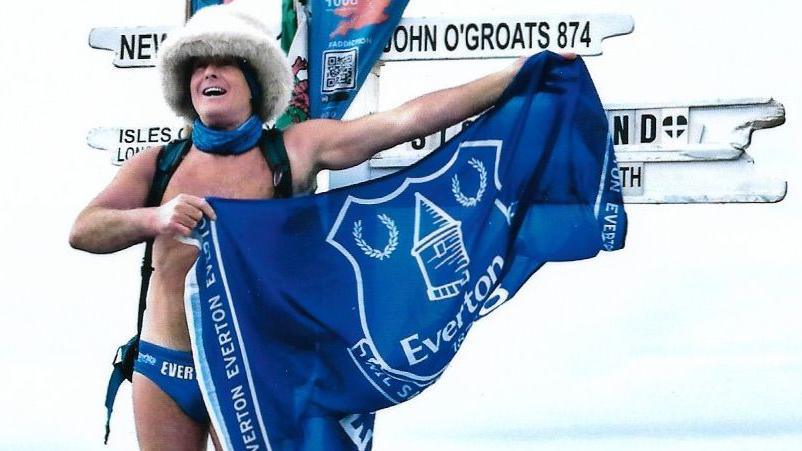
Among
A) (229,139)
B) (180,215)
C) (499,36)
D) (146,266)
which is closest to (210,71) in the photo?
(229,139)

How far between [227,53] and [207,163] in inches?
12.9

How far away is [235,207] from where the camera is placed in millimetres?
4633

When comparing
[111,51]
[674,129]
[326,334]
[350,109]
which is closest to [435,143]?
[350,109]

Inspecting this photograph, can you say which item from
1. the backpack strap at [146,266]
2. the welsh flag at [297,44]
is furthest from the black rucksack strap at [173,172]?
the welsh flag at [297,44]

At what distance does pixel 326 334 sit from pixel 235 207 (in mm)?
450

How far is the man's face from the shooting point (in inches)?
185

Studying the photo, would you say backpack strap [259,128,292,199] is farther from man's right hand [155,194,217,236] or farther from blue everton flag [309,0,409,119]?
blue everton flag [309,0,409,119]

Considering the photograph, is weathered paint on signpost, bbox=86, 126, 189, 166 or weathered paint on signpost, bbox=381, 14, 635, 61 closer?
weathered paint on signpost, bbox=381, 14, 635, 61

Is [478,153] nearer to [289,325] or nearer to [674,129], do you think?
[289,325]

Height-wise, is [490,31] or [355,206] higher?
[490,31]

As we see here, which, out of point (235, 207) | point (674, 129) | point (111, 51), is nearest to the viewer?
point (235, 207)

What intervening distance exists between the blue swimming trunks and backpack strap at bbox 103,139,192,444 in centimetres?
14

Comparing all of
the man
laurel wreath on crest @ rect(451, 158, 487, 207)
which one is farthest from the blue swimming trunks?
laurel wreath on crest @ rect(451, 158, 487, 207)

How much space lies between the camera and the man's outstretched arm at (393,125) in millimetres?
4625
